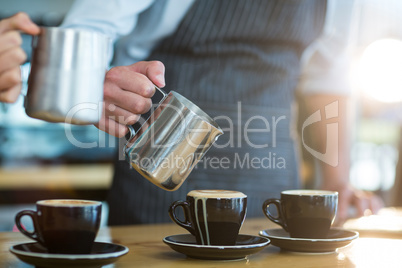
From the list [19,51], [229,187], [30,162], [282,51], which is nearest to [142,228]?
[229,187]

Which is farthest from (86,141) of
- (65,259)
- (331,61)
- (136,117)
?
(65,259)

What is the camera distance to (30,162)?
10.4 feet

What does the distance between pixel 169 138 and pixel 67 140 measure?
268 centimetres

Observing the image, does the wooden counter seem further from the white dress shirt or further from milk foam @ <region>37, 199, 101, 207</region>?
the white dress shirt

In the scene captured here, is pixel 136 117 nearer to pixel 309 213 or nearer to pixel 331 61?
pixel 309 213

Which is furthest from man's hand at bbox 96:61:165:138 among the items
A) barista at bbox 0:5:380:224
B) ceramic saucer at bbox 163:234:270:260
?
ceramic saucer at bbox 163:234:270:260

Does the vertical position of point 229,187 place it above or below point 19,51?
below

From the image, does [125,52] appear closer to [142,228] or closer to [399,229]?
[142,228]

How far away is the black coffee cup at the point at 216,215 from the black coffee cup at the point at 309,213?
10 centimetres

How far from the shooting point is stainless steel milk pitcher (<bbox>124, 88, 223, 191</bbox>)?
73 cm

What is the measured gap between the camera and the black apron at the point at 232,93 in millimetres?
1286

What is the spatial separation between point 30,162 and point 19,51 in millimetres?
2607

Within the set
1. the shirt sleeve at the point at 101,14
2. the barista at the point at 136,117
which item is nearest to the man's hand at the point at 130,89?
the barista at the point at 136,117

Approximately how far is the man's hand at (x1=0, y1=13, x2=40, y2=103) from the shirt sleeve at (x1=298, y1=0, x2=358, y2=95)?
1.10 m
